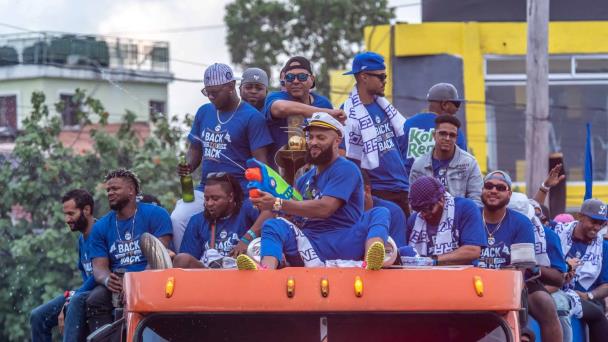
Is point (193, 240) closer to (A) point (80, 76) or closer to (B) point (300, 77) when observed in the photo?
(B) point (300, 77)

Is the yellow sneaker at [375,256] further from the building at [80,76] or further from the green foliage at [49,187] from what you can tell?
the building at [80,76]

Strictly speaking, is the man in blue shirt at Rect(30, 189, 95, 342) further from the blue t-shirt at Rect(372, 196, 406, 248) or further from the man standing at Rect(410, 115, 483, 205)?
the man standing at Rect(410, 115, 483, 205)

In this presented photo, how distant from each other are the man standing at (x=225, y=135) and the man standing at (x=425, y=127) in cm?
147

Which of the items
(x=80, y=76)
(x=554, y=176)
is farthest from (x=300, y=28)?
(x=554, y=176)

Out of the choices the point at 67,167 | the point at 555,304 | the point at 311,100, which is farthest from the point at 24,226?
the point at 555,304

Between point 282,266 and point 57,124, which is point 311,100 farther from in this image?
point 57,124

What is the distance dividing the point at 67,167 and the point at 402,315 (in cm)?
1512

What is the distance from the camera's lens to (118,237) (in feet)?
30.8

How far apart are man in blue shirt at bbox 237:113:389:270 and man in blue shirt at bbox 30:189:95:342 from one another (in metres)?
2.21

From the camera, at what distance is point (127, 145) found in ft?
73.2

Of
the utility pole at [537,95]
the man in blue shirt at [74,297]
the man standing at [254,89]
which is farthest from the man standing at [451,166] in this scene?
the utility pole at [537,95]

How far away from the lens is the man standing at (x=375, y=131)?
9766 millimetres

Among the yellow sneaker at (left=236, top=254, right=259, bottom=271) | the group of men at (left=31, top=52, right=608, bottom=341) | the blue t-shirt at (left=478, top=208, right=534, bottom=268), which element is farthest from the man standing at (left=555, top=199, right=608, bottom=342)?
the yellow sneaker at (left=236, top=254, right=259, bottom=271)

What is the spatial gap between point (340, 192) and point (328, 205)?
0.11 metres
